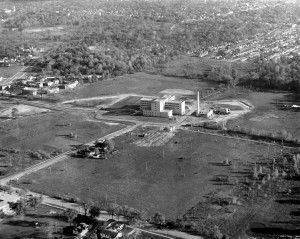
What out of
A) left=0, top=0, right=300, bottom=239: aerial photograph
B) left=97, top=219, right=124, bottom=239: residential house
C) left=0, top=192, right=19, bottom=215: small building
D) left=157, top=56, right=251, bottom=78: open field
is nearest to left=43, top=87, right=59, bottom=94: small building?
left=0, top=0, right=300, bottom=239: aerial photograph

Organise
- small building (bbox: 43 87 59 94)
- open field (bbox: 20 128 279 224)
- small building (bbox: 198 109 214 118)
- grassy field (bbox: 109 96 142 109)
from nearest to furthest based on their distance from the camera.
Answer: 1. open field (bbox: 20 128 279 224)
2. small building (bbox: 198 109 214 118)
3. grassy field (bbox: 109 96 142 109)
4. small building (bbox: 43 87 59 94)

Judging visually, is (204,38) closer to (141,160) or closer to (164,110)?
(164,110)

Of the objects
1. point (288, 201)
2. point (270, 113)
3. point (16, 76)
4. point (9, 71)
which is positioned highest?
point (9, 71)

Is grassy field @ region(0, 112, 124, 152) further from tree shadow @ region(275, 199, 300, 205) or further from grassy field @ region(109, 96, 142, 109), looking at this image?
tree shadow @ region(275, 199, 300, 205)

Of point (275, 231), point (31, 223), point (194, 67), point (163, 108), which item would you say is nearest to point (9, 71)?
point (194, 67)

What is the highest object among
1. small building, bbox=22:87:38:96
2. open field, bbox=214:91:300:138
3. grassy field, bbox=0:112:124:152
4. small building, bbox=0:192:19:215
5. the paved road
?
the paved road

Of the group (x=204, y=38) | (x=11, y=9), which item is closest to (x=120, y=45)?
(x=204, y=38)

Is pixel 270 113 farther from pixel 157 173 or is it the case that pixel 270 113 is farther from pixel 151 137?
pixel 157 173
